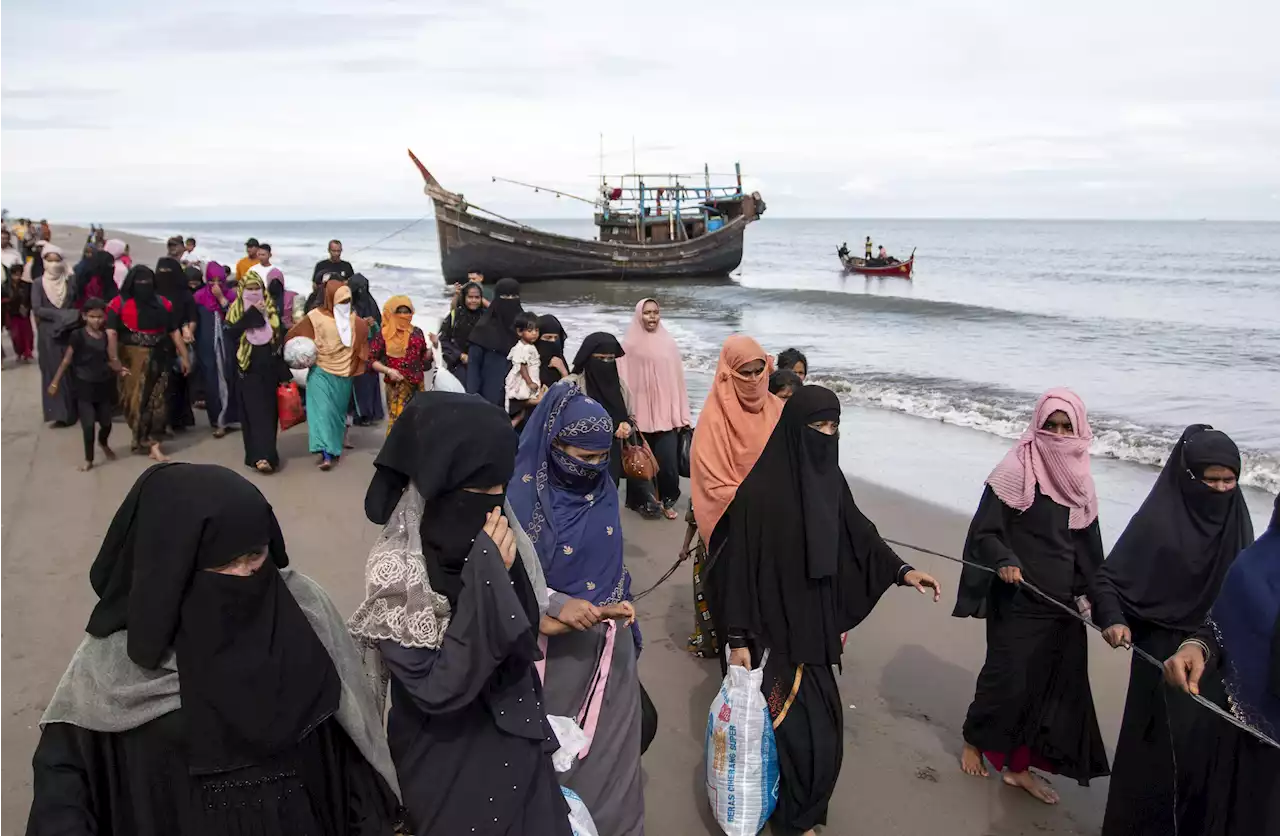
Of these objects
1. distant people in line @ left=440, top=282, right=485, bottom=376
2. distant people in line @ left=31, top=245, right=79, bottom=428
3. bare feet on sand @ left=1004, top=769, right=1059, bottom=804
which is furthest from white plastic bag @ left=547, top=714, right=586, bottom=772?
distant people in line @ left=31, top=245, right=79, bottom=428

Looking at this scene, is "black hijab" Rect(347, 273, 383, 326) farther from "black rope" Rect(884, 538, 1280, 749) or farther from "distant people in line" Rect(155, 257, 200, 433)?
"black rope" Rect(884, 538, 1280, 749)

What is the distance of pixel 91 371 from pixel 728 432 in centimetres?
537

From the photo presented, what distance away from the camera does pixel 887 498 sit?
7172 mm

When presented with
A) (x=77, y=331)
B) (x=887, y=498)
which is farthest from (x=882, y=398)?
(x=77, y=331)

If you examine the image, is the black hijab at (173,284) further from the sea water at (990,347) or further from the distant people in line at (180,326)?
the sea water at (990,347)

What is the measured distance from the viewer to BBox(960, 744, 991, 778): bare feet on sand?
3.59m

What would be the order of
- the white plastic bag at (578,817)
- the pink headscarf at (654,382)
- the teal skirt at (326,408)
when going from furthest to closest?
1. the teal skirt at (326,408)
2. the pink headscarf at (654,382)
3. the white plastic bag at (578,817)

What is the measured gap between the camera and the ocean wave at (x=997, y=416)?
9.35 meters

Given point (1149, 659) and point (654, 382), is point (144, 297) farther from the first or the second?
point (1149, 659)

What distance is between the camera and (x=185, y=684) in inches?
66.9

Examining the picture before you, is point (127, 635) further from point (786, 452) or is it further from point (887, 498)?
point (887, 498)

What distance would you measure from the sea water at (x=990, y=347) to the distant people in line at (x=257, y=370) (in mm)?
4721

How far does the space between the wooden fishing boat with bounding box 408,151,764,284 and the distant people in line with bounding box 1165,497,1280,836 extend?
27910 mm

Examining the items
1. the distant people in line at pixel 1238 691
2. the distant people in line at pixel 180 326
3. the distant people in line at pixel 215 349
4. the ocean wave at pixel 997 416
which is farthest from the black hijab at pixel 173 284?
the ocean wave at pixel 997 416
